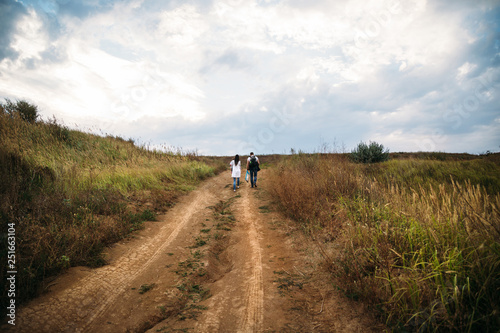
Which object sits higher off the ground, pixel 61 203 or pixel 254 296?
pixel 61 203

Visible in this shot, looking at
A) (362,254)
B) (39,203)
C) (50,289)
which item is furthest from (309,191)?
(39,203)

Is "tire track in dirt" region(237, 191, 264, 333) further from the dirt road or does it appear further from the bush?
the bush

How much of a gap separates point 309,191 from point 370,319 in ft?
14.0

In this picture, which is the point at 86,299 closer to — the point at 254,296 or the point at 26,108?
the point at 254,296

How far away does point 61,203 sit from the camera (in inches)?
193

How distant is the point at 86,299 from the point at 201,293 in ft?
5.12

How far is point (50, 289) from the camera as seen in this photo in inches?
119

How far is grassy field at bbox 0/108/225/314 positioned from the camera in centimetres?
339

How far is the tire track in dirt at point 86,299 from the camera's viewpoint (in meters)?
2.55

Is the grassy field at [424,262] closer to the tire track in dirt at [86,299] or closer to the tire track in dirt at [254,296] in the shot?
the tire track in dirt at [254,296]

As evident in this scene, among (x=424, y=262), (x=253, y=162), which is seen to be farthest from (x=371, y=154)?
(x=424, y=262)

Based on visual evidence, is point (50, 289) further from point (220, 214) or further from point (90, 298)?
point (220, 214)

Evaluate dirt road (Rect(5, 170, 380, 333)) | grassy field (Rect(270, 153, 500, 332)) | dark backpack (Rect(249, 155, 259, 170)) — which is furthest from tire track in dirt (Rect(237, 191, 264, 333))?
dark backpack (Rect(249, 155, 259, 170))

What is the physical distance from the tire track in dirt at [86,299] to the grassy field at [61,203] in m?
0.29
